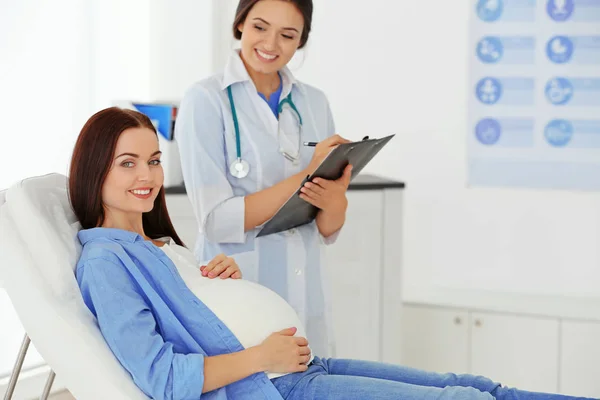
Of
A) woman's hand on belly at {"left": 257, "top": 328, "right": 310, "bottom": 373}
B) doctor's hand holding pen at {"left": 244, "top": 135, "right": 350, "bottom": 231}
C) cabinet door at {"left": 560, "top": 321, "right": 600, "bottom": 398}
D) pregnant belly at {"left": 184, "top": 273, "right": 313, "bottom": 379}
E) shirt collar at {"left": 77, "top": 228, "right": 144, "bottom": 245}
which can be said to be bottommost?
cabinet door at {"left": 560, "top": 321, "right": 600, "bottom": 398}

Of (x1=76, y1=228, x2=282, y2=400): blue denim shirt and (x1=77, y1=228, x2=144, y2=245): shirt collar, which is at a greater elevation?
(x1=77, y1=228, x2=144, y2=245): shirt collar

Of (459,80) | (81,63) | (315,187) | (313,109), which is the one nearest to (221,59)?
(81,63)

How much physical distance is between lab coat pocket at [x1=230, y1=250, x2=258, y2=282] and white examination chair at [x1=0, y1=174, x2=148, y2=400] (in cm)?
50

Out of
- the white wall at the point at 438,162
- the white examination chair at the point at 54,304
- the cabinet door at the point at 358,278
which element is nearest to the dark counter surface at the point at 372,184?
the cabinet door at the point at 358,278

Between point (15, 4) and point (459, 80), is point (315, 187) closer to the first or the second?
point (15, 4)

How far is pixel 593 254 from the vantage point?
3.41 m

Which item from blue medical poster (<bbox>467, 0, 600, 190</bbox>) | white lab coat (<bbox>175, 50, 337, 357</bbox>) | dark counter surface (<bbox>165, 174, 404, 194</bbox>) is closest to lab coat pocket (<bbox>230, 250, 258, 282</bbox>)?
white lab coat (<bbox>175, 50, 337, 357</bbox>)

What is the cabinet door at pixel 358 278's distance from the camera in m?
2.90

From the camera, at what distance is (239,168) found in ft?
6.23

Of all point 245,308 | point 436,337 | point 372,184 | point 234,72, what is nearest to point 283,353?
point 245,308

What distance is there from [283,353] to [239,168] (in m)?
0.56

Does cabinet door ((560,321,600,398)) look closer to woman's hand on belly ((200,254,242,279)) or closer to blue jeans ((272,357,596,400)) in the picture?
blue jeans ((272,357,596,400))

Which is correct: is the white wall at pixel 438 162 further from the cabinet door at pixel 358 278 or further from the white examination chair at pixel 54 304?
the white examination chair at pixel 54 304

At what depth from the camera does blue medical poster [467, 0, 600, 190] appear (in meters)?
3.42
